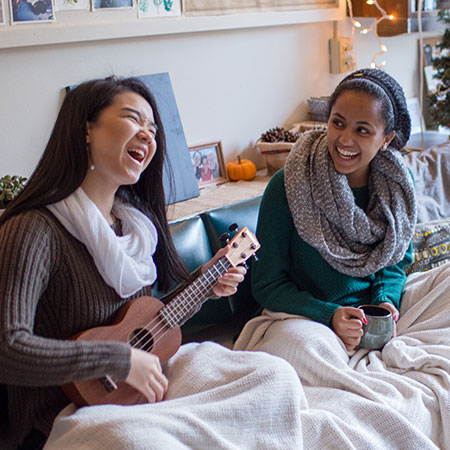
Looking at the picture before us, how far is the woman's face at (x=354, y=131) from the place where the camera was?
1721 millimetres

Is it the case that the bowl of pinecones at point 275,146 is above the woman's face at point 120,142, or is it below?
below

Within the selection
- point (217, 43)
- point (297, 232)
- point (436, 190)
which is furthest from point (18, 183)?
point (436, 190)

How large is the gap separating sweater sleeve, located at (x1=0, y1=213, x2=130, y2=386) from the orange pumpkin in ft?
4.73

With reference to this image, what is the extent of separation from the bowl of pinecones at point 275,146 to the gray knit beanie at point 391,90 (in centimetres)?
76

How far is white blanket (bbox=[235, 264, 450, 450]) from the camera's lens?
56.4 inches

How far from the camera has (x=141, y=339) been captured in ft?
4.58

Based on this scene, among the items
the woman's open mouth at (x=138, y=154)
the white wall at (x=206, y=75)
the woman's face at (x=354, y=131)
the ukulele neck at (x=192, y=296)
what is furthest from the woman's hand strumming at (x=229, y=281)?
the white wall at (x=206, y=75)

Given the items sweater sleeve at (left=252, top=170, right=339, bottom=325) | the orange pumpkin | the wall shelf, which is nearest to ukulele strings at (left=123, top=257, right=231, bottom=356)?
sweater sleeve at (left=252, top=170, right=339, bottom=325)

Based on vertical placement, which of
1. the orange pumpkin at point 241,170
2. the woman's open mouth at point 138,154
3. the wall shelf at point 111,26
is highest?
the wall shelf at point 111,26

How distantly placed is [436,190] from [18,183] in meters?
1.57

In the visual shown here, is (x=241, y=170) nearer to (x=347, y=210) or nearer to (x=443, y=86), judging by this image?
(x=347, y=210)

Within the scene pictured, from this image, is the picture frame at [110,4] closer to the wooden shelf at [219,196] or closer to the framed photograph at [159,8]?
the framed photograph at [159,8]

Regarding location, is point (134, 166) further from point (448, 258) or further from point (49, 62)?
point (448, 258)

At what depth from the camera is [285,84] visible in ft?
9.43
